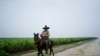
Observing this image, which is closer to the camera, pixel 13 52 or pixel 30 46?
pixel 13 52

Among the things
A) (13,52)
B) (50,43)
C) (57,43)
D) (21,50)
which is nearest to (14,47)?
(13,52)

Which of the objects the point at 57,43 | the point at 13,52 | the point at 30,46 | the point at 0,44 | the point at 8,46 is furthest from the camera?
the point at 57,43

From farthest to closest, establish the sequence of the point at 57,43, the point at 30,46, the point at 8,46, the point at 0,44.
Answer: the point at 57,43 → the point at 30,46 → the point at 8,46 → the point at 0,44

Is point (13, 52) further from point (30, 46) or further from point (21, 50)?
point (30, 46)

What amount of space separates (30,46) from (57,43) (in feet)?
32.5

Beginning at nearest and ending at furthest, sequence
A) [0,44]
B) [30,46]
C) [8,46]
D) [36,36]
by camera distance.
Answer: [36,36] < [0,44] < [8,46] < [30,46]

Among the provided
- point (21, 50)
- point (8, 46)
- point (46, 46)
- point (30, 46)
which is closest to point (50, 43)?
point (46, 46)

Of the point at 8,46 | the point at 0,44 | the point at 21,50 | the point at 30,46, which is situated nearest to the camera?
the point at 0,44

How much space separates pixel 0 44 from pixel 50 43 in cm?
264

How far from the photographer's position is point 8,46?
13367 millimetres

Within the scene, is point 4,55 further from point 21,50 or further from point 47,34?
point 21,50

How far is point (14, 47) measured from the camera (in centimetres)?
1436

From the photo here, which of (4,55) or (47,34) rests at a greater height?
(47,34)

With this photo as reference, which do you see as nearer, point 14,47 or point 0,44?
point 0,44
